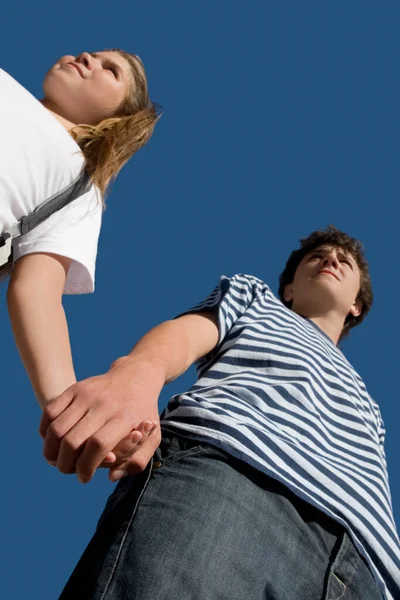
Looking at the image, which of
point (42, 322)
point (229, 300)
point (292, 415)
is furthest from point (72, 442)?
point (229, 300)

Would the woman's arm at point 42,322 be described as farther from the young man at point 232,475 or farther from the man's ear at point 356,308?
the man's ear at point 356,308

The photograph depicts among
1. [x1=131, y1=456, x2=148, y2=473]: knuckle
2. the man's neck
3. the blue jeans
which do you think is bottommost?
the blue jeans


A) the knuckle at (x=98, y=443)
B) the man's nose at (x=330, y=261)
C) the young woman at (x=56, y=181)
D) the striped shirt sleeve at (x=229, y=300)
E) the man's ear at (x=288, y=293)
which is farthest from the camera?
the man's ear at (x=288, y=293)

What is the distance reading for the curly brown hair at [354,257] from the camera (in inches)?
172

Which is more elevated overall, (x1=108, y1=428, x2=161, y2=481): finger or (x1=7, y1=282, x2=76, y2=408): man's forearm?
(x1=7, y1=282, x2=76, y2=408): man's forearm

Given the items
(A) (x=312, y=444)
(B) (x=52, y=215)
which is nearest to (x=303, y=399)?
(A) (x=312, y=444)

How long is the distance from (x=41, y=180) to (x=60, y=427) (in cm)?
103

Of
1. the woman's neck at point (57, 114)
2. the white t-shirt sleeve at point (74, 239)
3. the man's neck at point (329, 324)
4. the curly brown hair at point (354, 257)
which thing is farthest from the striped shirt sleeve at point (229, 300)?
the curly brown hair at point (354, 257)

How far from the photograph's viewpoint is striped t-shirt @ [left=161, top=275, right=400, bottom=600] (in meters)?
2.11

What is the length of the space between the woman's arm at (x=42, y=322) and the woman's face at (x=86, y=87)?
2.53ft

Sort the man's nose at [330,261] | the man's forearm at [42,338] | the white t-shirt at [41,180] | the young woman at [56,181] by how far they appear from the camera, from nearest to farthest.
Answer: the man's forearm at [42,338], the young woman at [56,181], the white t-shirt at [41,180], the man's nose at [330,261]

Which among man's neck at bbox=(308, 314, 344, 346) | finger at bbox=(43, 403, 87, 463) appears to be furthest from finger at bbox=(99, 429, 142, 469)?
man's neck at bbox=(308, 314, 344, 346)

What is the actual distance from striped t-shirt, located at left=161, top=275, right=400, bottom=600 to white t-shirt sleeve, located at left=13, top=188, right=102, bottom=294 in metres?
0.50

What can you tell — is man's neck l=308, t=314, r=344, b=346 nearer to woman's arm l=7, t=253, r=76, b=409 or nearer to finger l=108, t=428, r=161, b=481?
woman's arm l=7, t=253, r=76, b=409
